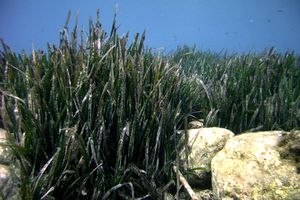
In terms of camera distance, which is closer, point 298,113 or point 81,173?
point 81,173

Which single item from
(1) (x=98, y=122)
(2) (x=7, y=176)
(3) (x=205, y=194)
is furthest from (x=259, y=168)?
(2) (x=7, y=176)

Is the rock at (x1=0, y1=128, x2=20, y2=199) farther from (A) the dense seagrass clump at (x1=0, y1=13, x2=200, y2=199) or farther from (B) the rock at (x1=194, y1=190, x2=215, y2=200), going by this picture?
(B) the rock at (x1=194, y1=190, x2=215, y2=200)

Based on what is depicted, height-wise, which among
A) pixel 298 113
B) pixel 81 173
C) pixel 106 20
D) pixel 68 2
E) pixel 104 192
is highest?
pixel 106 20

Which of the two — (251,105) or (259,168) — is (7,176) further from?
(251,105)

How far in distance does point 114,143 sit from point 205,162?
106 cm

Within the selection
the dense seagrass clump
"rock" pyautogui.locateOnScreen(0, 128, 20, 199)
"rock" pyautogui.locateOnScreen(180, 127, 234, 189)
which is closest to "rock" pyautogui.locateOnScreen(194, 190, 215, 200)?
"rock" pyautogui.locateOnScreen(180, 127, 234, 189)

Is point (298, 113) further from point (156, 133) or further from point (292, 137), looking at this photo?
point (156, 133)

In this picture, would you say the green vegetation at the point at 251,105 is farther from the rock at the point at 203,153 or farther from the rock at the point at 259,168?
the rock at the point at 259,168

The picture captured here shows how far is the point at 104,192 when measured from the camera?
2.37m

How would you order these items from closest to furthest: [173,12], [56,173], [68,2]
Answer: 1. [56,173]
2. [68,2]
3. [173,12]

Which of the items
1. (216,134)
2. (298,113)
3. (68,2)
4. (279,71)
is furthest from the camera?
(68,2)

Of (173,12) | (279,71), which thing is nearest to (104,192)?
(279,71)

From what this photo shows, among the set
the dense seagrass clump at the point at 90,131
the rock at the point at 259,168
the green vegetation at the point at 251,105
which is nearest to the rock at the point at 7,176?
the dense seagrass clump at the point at 90,131

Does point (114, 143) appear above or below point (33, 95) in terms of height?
below
